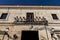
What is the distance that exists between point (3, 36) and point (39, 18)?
16.4ft

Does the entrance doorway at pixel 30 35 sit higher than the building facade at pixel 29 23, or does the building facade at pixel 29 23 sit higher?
the building facade at pixel 29 23

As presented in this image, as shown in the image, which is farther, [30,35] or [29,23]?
[29,23]

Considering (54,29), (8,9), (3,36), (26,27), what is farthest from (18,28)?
(8,9)

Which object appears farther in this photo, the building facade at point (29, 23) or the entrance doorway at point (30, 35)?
the entrance doorway at point (30, 35)

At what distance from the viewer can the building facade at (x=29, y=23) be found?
13.4m

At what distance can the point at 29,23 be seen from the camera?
47.8ft

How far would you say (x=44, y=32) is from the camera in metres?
13.5

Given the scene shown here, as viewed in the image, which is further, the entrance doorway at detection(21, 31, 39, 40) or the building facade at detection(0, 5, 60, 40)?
the entrance doorway at detection(21, 31, 39, 40)

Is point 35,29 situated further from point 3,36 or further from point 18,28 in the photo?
point 3,36

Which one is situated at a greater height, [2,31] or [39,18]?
[39,18]

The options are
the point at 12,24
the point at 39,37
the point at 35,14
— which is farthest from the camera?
the point at 35,14

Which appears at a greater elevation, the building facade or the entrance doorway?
the building facade

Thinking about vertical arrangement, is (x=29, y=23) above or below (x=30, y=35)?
above

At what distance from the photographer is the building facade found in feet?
44.0
